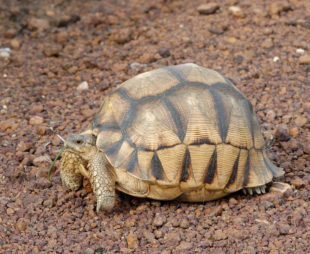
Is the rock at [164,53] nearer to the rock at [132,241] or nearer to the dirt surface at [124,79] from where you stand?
the dirt surface at [124,79]

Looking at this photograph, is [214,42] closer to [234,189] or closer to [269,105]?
[269,105]

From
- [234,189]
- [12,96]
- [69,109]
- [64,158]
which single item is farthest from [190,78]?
[12,96]

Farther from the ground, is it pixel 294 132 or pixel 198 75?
pixel 198 75

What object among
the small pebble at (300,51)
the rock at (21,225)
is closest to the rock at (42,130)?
Result: the rock at (21,225)

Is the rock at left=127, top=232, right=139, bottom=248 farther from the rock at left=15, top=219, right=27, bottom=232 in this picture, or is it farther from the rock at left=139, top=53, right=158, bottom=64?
the rock at left=139, top=53, right=158, bottom=64

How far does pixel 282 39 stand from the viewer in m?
6.05

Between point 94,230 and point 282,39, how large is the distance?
11.8 ft

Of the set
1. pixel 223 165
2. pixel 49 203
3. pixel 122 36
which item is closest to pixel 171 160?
pixel 223 165

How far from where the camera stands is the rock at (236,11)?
6.51 m

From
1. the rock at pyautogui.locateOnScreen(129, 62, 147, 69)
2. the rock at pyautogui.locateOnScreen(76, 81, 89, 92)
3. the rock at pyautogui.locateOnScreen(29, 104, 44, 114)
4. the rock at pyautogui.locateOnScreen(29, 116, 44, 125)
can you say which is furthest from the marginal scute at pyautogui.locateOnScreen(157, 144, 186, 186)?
the rock at pyautogui.locateOnScreen(129, 62, 147, 69)

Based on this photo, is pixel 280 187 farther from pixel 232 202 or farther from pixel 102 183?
pixel 102 183

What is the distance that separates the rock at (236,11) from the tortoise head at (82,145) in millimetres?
3442

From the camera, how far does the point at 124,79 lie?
18.2 ft

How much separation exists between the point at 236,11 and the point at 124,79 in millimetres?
1935
